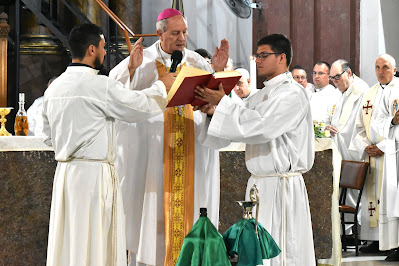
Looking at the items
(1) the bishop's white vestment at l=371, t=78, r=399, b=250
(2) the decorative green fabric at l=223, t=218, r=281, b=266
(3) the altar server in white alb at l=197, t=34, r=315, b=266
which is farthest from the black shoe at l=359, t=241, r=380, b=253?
(2) the decorative green fabric at l=223, t=218, r=281, b=266

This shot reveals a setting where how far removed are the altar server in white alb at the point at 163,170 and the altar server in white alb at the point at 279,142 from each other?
1.91 feet

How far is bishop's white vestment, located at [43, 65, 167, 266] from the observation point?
4.30 metres

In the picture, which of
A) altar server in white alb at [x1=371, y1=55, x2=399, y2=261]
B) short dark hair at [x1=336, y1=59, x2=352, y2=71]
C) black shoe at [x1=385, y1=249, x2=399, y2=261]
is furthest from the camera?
short dark hair at [x1=336, y1=59, x2=352, y2=71]

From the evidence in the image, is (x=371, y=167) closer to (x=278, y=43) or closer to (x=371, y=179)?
(x=371, y=179)

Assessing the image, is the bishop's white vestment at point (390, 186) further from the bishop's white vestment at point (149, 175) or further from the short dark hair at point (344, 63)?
the bishop's white vestment at point (149, 175)

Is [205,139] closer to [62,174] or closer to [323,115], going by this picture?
[62,174]

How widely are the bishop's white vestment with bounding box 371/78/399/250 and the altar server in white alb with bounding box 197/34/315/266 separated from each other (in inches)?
136

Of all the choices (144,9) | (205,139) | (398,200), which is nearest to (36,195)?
(205,139)

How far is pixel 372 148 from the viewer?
822 cm

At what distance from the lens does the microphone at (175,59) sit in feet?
15.4

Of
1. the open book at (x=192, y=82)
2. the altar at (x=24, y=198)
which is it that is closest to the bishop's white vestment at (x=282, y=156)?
the open book at (x=192, y=82)

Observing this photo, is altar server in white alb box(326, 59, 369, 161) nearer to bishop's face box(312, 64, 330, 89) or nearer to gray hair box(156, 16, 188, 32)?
bishop's face box(312, 64, 330, 89)

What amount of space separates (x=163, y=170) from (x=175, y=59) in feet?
2.65

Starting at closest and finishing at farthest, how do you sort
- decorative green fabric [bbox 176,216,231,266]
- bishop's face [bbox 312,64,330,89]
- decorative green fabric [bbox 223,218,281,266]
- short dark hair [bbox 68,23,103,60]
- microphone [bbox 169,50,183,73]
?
decorative green fabric [bbox 176,216,231,266]
decorative green fabric [bbox 223,218,281,266]
short dark hair [bbox 68,23,103,60]
microphone [bbox 169,50,183,73]
bishop's face [bbox 312,64,330,89]
